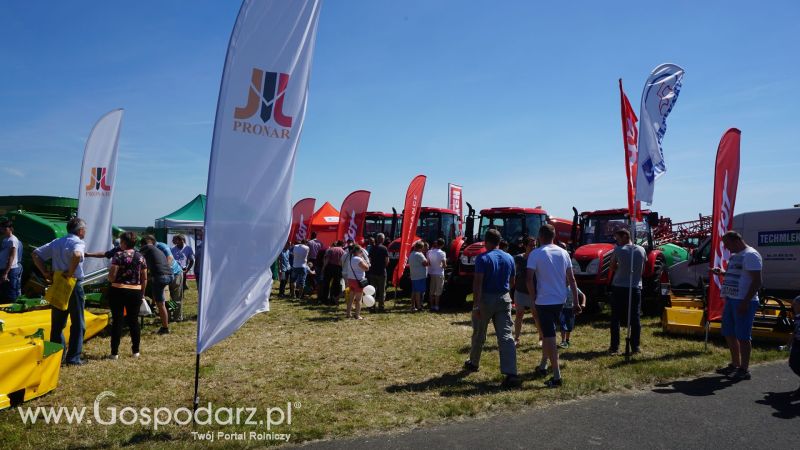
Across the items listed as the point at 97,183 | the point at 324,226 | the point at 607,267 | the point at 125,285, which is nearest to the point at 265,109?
the point at 125,285

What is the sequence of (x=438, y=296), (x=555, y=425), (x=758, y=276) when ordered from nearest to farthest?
(x=555, y=425), (x=758, y=276), (x=438, y=296)

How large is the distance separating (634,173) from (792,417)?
3614 mm

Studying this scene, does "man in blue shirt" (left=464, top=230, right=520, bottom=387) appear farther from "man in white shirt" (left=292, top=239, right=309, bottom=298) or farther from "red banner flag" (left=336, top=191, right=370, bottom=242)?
"red banner flag" (left=336, top=191, right=370, bottom=242)

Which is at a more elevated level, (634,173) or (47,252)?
(634,173)

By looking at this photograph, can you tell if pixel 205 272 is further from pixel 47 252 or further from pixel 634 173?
pixel 634 173

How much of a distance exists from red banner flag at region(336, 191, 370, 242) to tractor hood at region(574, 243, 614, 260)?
6022mm

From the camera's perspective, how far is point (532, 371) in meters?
5.97

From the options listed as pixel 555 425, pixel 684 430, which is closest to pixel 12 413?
pixel 555 425

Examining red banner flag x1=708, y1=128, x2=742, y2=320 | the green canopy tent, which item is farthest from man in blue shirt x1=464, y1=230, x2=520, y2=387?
the green canopy tent

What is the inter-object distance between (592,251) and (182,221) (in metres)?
13.1

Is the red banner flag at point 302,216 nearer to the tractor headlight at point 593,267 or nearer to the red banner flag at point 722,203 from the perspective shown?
the tractor headlight at point 593,267

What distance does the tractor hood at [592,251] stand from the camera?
1008 centimetres

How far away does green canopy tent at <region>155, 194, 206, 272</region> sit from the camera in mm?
16844

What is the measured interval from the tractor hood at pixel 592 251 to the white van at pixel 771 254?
237 cm
